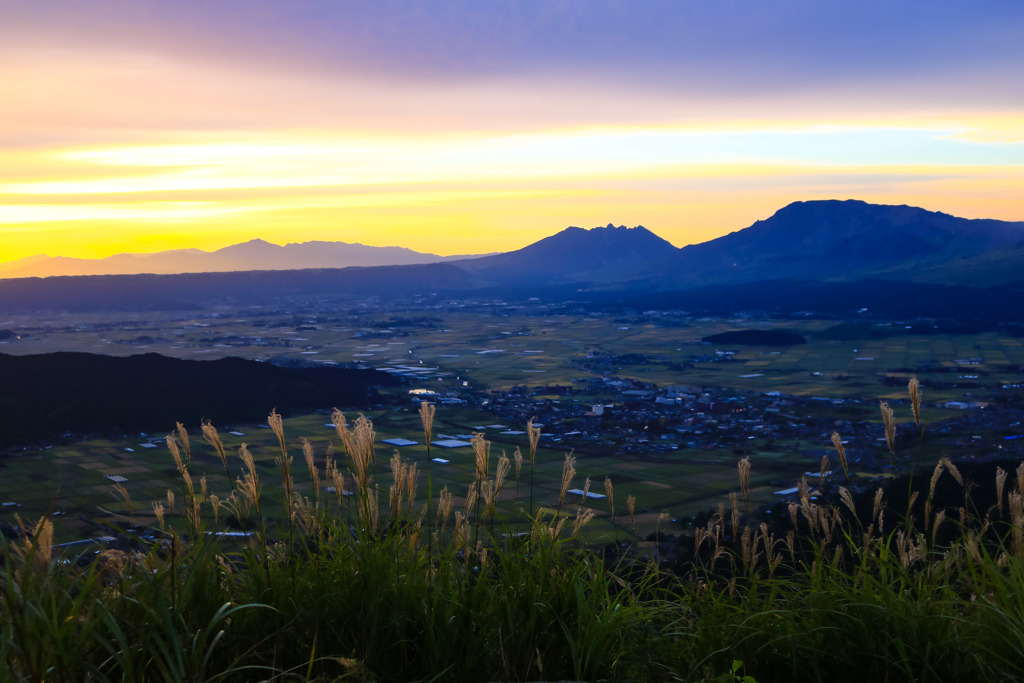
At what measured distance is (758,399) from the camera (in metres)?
99.4

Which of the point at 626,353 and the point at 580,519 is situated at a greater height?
the point at 580,519

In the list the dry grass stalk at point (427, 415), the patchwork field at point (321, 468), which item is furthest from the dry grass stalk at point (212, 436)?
the patchwork field at point (321, 468)

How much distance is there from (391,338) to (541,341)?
3867cm

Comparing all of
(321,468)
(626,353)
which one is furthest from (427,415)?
(626,353)

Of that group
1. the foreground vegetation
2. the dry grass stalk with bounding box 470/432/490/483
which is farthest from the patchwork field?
the dry grass stalk with bounding box 470/432/490/483

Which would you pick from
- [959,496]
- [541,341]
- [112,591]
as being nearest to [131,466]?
[959,496]

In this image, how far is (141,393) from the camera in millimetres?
84938

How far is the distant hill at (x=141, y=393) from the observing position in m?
76.2

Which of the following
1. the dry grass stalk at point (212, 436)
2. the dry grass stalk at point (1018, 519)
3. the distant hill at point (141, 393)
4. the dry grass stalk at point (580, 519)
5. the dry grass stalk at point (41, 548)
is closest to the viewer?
the dry grass stalk at point (41, 548)

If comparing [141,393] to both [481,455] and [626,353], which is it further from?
[626,353]

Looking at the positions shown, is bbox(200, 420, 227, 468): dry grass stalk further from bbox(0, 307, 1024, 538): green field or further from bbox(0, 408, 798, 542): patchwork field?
bbox(0, 408, 798, 542): patchwork field

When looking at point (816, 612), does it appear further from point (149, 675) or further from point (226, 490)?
point (226, 490)

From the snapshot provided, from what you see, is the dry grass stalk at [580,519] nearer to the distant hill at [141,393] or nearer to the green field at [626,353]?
the distant hill at [141,393]

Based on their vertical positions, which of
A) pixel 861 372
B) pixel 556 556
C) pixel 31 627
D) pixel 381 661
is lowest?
pixel 861 372
